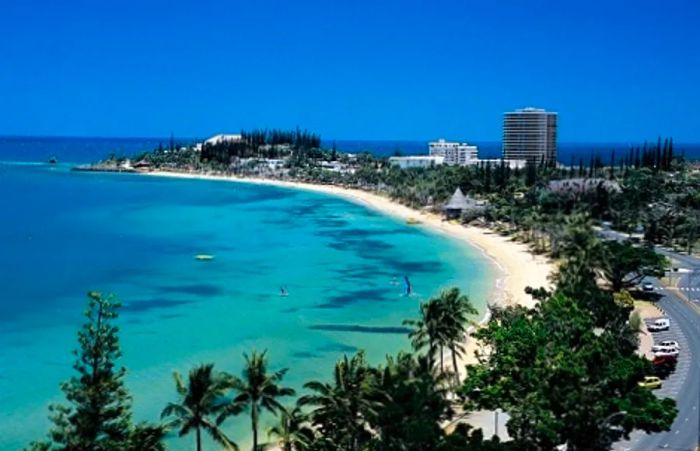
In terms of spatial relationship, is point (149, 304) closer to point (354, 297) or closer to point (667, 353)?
point (354, 297)

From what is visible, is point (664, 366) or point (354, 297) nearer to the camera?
point (664, 366)

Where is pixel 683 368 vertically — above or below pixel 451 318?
below

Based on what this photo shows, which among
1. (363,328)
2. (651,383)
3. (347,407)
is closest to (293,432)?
(347,407)

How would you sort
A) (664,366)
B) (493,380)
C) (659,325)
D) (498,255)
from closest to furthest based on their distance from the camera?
(493,380) < (664,366) < (659,325) < (498,255)

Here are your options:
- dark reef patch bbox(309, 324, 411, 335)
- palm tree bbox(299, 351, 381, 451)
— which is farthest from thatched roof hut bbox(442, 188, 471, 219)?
palm tree bbox(299, 351, 381, 451)

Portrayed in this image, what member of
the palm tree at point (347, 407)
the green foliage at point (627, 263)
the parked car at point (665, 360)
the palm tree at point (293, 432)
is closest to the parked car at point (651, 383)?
the parked car at point (665, 360)

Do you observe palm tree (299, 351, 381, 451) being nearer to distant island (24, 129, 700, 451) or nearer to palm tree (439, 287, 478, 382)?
distant island (24, 129, 700, 451)

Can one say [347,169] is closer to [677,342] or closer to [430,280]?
[430,280]

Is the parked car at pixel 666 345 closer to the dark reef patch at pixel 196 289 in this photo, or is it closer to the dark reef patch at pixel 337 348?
the dark reef patch at pixel 337 348
